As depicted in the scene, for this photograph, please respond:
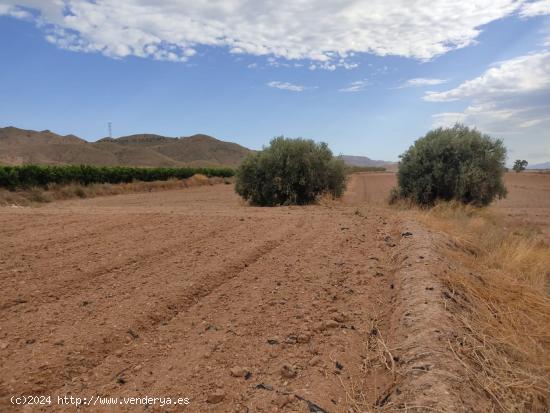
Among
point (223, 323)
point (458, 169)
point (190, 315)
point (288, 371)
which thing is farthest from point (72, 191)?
point (288, 371)

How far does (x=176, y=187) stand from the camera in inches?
1756

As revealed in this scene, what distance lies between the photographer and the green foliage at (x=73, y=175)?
29312 millimetres

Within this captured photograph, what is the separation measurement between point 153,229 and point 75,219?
2.08m

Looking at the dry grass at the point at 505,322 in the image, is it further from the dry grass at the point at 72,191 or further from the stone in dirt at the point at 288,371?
the dry grass at the point at 72,191

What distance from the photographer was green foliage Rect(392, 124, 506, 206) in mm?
18484

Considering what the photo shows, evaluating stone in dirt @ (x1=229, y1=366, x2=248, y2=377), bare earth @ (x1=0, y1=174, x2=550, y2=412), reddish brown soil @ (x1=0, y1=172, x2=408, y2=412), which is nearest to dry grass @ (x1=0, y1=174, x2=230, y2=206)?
reddish brown soil @ (x1=0, y1=172, x2=408, y2=412)

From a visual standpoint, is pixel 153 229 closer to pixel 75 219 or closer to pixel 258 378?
pixel 75 219

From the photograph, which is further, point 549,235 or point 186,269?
point 549,235

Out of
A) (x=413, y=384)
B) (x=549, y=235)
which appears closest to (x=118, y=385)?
(x=413, y=384)

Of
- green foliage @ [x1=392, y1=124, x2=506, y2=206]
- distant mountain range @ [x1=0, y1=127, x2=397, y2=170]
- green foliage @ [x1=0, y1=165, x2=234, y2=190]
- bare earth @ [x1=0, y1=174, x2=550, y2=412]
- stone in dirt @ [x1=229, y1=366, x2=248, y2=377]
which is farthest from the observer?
distant mountain range @ [x1=0, y1=127, x2=397, y2=170]

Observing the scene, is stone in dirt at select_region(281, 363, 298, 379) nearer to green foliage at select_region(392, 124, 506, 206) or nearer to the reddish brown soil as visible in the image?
the reddish brown soil

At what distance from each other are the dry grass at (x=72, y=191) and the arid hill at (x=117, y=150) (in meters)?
40.0

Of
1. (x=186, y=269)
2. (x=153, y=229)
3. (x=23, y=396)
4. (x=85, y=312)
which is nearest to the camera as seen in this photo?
(x=23, y=396)

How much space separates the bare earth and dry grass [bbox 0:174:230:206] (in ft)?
66.1
